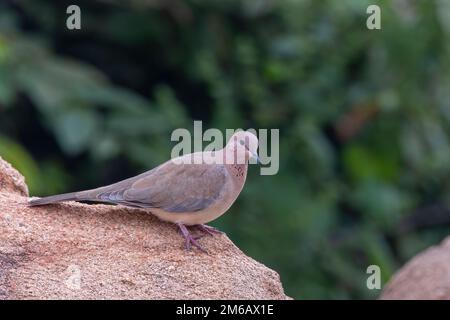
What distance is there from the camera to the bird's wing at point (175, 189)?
18.4ft

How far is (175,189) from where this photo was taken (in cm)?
572

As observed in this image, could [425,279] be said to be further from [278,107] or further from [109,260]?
[278,107]

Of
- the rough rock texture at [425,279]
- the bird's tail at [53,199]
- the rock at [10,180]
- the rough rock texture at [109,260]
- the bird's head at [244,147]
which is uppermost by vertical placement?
the bird's head at [244,147]

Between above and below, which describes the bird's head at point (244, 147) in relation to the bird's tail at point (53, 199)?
above

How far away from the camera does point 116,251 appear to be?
209 inches

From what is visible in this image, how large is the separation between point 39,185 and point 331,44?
3.43 metres

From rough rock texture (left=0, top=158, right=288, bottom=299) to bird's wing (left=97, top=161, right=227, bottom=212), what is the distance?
0.43ft

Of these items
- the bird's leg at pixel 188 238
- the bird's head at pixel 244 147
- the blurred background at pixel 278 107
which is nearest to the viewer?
the bird's leg at pixel 188 238

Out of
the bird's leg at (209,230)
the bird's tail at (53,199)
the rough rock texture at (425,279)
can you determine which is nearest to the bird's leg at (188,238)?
the bird's leg at (209,230)

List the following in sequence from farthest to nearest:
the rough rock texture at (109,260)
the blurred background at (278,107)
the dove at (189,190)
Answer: the blurred background at (278,107) → the dove at (189,190) → the rough rock texture at (109,260)

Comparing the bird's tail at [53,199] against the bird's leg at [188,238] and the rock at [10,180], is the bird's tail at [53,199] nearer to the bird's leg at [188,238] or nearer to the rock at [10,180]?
the rock at [10,180]

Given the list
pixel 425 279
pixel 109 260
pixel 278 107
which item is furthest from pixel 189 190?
pixel 278 107

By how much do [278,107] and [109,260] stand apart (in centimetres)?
566

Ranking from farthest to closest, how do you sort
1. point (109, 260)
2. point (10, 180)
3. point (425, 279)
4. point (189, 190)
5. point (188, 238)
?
point (425, 279)
point (10, 180)
point (189, 190)
point (188, 238)
point (109, 260)
